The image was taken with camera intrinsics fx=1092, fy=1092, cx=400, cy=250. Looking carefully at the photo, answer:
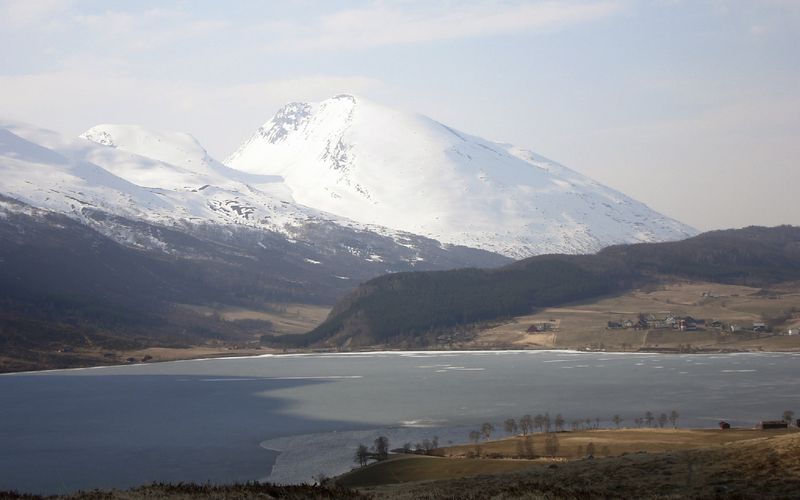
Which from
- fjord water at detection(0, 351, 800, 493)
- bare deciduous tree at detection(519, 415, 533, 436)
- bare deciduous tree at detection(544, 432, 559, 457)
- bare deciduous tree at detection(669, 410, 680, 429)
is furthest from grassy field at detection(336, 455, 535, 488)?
bare deciduous tree at detection(669, 410, 680, 429)

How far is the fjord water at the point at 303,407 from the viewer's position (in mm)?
83000

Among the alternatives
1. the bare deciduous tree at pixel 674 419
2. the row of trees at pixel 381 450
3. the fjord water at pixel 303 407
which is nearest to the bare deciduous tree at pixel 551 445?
the row of trees at pixel 381 450

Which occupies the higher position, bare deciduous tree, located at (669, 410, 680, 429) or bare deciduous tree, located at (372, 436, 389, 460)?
bare deciduous tree, located at (669, 410, 680, 429)

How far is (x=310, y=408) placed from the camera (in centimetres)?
12588

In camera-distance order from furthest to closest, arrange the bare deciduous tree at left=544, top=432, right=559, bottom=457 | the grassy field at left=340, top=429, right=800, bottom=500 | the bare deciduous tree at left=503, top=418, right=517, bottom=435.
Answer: the bare deciduous tree at left=503, top=418, right=517, bottom=435
the bare deciduous tree at left=544, top=432, right=559, bottom=457
the grassy field at left=340, top=429, right=800, bottom=500

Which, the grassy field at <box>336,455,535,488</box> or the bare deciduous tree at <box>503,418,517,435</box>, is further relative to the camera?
the bare deciduous tree at <box>503,418,517,435</box>

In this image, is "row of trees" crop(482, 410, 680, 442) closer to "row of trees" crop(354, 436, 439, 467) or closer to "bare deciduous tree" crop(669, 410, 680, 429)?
"bare deciduous tree" crop(669, 410, 680, 429)

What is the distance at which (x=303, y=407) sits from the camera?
5022 inches

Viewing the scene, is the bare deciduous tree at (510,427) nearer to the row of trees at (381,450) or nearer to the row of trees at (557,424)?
the row of trees at (557,424)

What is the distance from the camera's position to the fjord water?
8300cm

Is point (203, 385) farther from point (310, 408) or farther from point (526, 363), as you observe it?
point (526, 363)

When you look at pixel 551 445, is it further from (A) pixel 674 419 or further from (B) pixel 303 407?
(B) pixel 303 407

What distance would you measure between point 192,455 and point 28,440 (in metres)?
24.5

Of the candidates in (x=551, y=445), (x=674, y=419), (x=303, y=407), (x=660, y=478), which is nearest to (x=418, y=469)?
(x=551, y=445)
